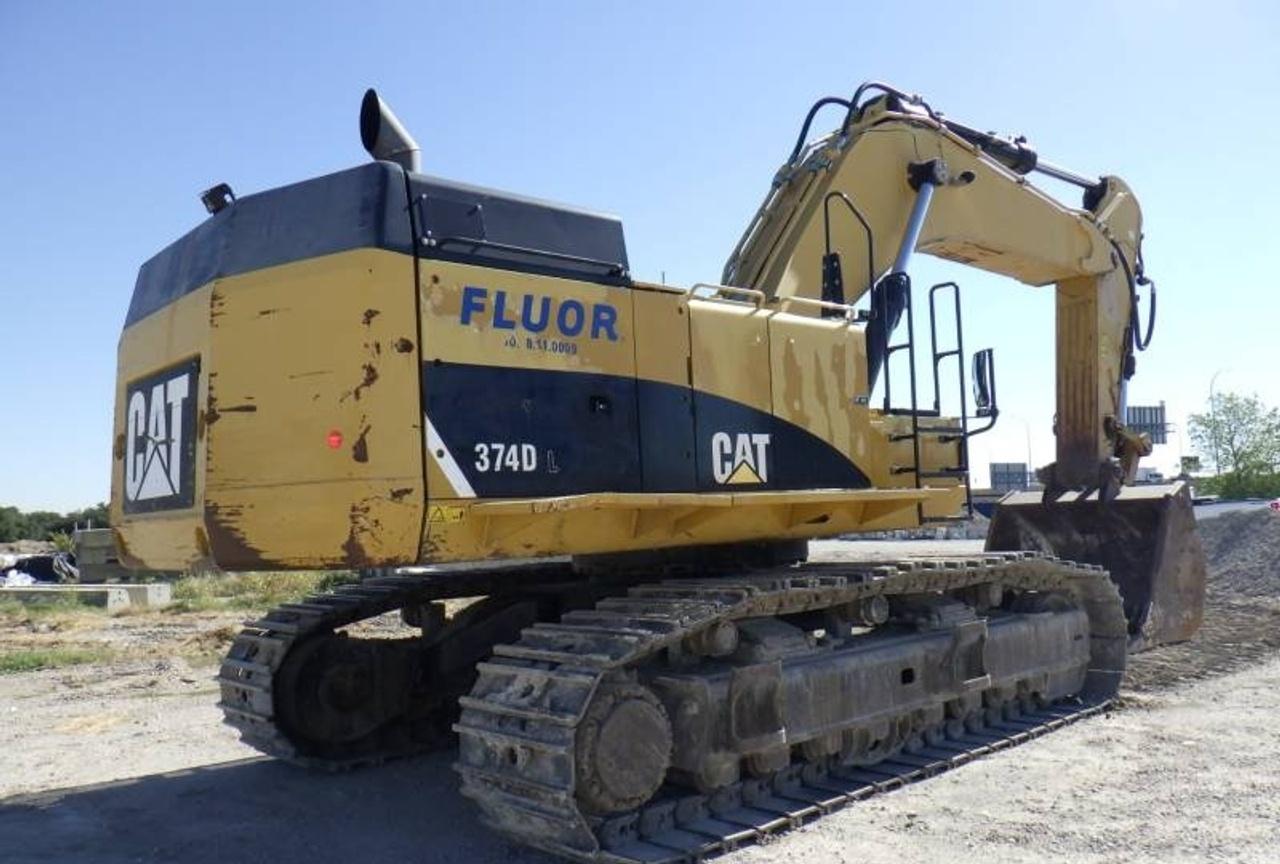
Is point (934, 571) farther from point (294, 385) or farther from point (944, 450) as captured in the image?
point (294, 385)

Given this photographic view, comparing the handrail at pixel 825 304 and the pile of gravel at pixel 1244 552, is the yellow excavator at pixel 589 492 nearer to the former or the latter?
the handrail at pixel 825 304

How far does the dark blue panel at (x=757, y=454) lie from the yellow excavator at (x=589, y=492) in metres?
0.02

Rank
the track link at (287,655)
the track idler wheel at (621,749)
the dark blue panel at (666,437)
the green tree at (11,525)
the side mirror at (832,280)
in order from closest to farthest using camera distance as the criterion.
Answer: the track idler wheel at (621,749) < the dark blue panel at (666,437) < the track link at (287,655) < the side mirror at (832,280) < the green tree at (11,525)

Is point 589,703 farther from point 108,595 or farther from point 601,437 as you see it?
point 108,595

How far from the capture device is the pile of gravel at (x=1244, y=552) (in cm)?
1577

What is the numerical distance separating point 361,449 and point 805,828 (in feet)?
9.33

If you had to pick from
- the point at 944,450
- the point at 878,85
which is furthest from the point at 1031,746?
the point at 878,85

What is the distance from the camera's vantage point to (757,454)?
6.28 m

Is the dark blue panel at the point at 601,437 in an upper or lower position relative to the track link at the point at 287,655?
upper

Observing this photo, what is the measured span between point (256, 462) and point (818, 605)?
311 cm

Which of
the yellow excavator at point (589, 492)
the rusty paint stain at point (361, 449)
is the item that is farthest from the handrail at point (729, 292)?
the rusty paint stain at point (361, 449)

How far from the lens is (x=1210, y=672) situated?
378 inches

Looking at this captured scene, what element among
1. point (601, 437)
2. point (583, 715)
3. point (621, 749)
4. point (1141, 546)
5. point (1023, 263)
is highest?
point (1023, 263)

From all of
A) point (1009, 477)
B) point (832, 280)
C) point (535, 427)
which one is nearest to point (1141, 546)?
point (832, 280)
